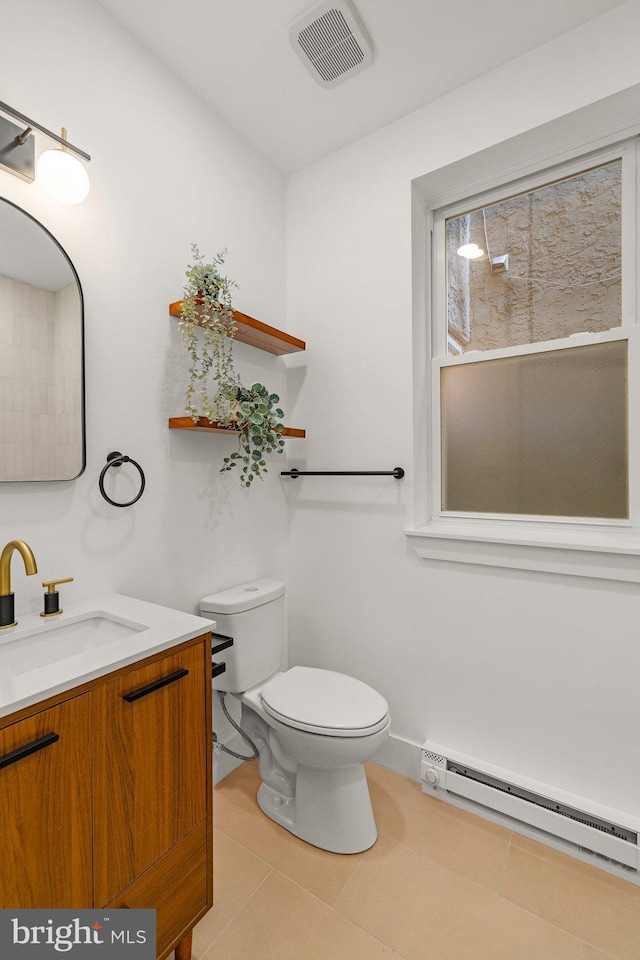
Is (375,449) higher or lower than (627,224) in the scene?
lower

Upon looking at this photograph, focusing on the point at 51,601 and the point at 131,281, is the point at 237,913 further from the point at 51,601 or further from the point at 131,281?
the point at 131,281

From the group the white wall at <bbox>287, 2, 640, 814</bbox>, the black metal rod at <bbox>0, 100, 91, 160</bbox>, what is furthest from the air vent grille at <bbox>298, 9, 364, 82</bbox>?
the black metal rod at <bbox>0, 100, 91, 160</bbox>

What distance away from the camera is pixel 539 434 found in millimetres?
1660

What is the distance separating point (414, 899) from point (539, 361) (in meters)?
1.73

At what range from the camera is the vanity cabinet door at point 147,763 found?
898 mm

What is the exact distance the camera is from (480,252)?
71.7 inches

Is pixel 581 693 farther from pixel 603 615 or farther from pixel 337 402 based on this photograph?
pixel 337 402

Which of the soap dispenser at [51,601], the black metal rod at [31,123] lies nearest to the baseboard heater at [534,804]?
the soap dispenser at [51,601]

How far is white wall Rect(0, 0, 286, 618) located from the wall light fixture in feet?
0.14

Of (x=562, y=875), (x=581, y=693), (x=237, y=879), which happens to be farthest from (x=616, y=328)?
(x=237, y=879)

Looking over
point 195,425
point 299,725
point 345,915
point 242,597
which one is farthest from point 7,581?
point 345,915

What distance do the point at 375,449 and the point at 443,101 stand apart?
131 cm

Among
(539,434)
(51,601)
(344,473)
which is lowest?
(51,601)

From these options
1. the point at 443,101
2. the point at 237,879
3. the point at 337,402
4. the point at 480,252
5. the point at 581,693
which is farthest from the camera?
the point at 337,402
